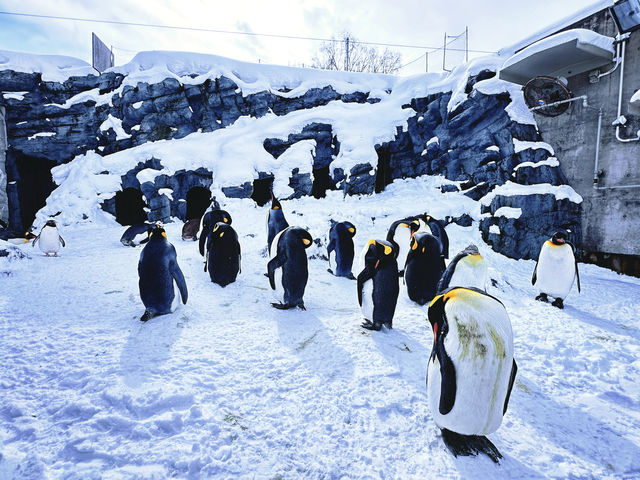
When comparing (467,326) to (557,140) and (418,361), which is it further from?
(557,140)

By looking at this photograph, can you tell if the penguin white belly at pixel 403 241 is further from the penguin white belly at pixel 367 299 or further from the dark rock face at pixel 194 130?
the dark rock face at pixel 194 130

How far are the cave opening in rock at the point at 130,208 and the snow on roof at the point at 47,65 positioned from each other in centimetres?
569

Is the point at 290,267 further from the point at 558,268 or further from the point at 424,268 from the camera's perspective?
the point at 558,268

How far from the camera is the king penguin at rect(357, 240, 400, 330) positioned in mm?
3107

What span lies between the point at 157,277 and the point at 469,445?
115 inches

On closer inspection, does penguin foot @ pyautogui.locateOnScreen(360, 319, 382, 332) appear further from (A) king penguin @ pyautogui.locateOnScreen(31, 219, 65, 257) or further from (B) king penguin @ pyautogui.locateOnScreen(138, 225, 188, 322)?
(A) king penguin @ pyautogui.locateOnScreen(31, 219, 65, 257)

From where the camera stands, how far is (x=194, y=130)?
13.6 metres

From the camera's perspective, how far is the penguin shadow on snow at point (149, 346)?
2127mm

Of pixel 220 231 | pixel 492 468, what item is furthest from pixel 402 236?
pixel 492 468

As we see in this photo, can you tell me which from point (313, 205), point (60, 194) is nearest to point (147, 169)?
point (60, 194)

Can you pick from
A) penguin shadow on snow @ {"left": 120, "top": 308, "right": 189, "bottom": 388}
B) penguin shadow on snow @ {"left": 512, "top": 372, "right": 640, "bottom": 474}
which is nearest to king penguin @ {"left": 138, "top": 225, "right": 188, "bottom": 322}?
penguin shadow on snow @ {"left": 120, "top": 308, "right": 189, "bottom": 388}

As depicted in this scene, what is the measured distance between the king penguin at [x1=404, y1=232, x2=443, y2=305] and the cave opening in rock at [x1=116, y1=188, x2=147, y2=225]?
12.1m

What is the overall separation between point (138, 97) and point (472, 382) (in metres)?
15.7

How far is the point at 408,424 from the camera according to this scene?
6.02 feet
